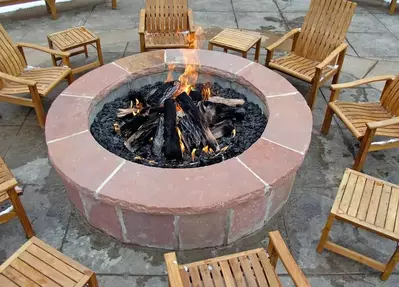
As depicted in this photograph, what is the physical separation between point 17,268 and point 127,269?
85 centimetres

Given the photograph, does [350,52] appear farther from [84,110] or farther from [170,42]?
[84,110]

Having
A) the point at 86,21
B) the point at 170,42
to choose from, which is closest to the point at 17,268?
the point at 170,42

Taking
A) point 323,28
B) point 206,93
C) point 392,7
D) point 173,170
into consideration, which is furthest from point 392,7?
point 173,170

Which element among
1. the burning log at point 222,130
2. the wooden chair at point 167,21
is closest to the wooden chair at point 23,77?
the wooden chair at point 167,21

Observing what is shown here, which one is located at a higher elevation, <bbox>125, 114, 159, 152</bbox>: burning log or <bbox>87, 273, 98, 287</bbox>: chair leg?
<bbox>125, 114, 159, 152</bbox>: burning log

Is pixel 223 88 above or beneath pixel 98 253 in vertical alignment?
above

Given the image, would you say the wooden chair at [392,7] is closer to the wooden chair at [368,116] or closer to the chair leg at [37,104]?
the wooden chair at [368,116]

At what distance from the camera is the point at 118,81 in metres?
4.14

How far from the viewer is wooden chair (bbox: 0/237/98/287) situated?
2.33 metres

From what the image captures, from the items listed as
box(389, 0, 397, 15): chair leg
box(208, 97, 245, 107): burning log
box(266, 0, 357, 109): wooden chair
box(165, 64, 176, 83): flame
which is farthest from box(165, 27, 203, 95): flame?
box(389, 0, 397, 15): chair leg

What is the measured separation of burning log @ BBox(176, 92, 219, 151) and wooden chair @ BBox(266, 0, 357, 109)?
5.44 ft

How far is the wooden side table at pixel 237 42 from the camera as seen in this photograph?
202 inches

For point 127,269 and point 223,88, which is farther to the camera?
point 223,88

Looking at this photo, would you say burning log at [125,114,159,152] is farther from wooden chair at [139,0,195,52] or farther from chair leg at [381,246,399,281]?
chair leg at [381,246,399,281]
